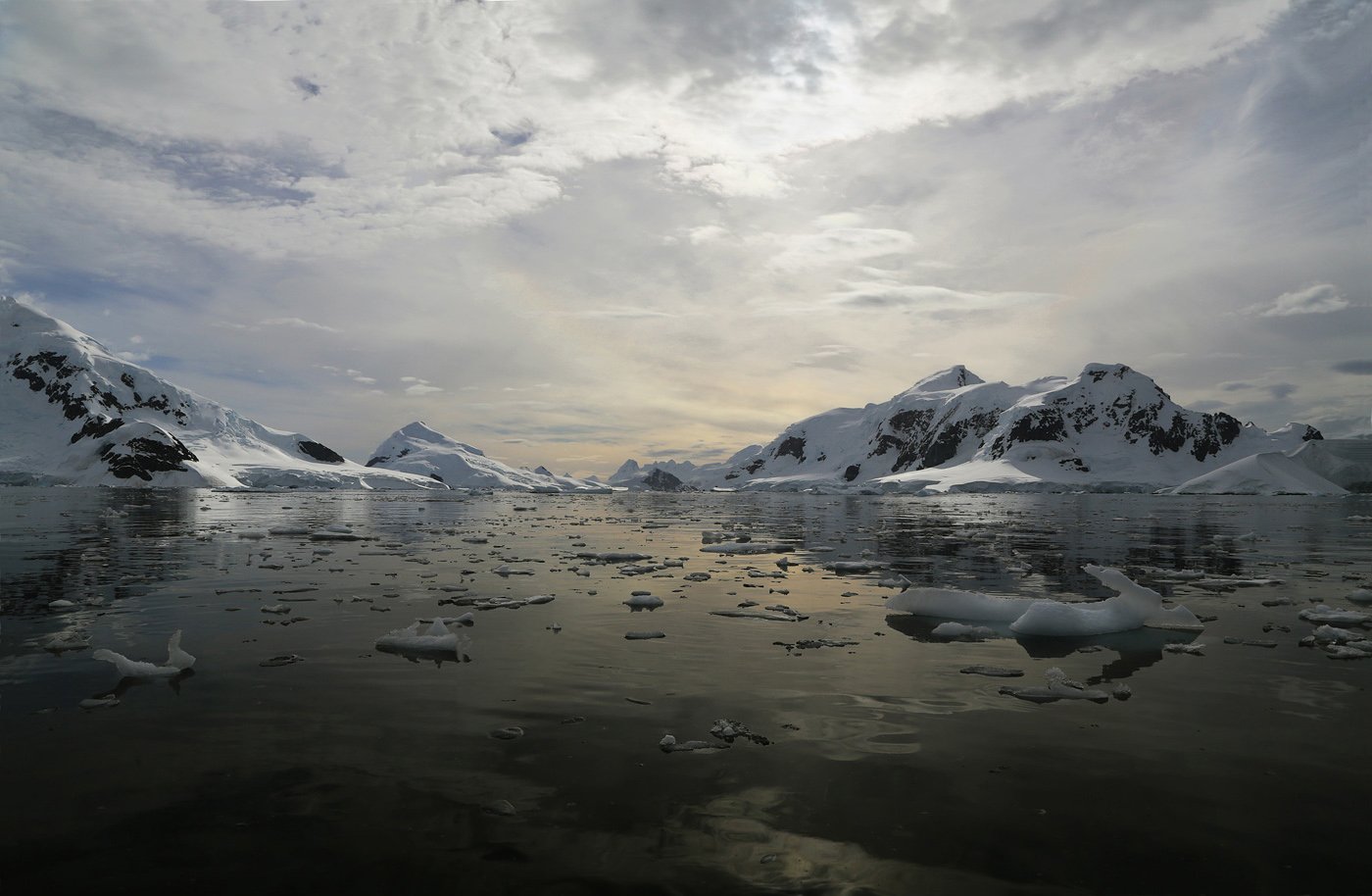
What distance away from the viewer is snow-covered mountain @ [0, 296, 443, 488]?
140 m

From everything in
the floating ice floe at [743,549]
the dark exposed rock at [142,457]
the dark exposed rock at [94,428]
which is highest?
the dark exposed rock at [94,428]

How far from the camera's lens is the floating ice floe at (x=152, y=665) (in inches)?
361

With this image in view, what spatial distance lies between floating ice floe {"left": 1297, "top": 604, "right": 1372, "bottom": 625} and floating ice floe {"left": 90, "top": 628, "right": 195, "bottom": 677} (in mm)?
18597

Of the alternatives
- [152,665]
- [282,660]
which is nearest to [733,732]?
[282,660]

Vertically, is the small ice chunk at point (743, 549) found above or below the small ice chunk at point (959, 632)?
above

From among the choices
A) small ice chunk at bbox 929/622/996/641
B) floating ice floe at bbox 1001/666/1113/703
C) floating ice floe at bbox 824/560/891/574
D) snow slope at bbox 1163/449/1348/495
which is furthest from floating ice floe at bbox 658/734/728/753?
snow slope at bbox 1163/449/1348/495

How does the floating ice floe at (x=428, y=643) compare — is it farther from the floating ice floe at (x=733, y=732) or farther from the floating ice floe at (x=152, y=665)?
the floating ice floe at (x=733, y=732)

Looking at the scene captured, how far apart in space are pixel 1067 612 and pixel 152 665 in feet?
45.9

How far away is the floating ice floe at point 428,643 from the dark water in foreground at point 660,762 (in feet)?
1.30

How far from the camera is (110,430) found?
498ft

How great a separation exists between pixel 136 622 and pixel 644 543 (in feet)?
69.2

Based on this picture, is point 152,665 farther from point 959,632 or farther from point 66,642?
point 959,632

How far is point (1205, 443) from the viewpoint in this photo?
7781 inches

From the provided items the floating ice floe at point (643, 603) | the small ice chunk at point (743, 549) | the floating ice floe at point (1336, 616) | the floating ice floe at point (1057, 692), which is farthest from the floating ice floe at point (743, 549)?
the floating ice floe at point (1057, 692)
